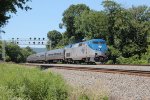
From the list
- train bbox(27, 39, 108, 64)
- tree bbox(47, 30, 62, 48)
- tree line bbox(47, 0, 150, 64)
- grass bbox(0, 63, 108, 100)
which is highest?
tree bbox(47, 30, 62, 48)

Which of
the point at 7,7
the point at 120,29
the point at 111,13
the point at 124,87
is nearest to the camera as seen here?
the point at 124,87

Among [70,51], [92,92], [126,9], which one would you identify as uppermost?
[126,9]

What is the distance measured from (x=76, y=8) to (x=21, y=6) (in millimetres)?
88484

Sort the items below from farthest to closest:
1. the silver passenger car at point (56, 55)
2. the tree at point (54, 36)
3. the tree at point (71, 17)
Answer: the tree at point (54, 36)
the tree at point (71, 17)
the silver passenger car at point (56, 55)

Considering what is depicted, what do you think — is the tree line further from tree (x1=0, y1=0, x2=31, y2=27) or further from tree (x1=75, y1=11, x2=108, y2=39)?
tree (x1=0, y1=0, x2=31, y2=27)

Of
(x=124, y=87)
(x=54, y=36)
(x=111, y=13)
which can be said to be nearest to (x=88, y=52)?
(x=124, y=87)

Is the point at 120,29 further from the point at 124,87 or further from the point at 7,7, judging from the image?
the point at 124,87

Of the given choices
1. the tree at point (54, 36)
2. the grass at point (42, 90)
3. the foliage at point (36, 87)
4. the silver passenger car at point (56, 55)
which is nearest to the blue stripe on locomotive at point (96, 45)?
the silver passenger car at point (56, 55)

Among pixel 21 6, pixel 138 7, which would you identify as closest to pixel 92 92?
pixel 21 6

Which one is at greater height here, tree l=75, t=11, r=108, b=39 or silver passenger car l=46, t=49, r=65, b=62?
tree l=75, t=11, r=108, b=39

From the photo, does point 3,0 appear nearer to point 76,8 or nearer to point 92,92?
point 92,92

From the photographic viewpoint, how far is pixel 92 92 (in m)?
14.8

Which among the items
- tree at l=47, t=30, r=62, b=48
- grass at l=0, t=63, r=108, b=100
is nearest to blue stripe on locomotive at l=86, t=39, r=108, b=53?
grass at l=0, t=63, r=108, b=100

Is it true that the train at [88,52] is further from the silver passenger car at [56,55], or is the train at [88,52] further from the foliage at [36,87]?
the foliage at [36,87]
